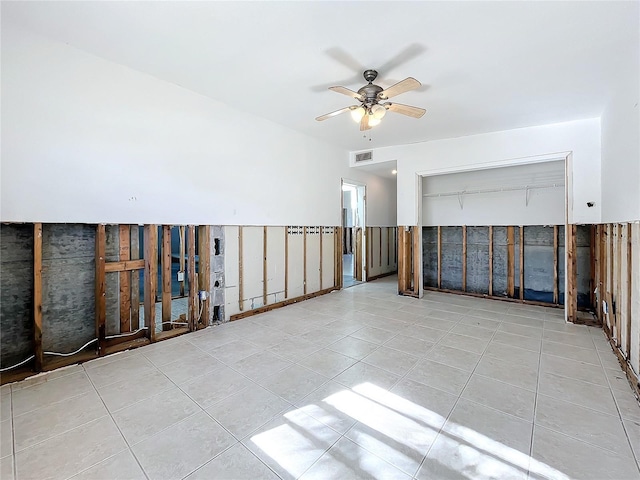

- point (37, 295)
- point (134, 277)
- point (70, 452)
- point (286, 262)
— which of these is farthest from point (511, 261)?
point (37, 295)

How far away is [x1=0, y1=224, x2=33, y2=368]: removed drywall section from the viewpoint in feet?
8.79

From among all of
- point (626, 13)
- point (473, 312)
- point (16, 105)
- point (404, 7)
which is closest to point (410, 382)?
point (473, 312)

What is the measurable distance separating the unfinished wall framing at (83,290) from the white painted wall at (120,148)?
25 centimetres

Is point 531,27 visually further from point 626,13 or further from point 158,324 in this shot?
point 158,324

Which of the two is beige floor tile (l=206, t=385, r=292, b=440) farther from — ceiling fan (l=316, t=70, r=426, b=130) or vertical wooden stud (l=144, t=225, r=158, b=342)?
ceiling fan (l=316, t=70, r=426, b=130)

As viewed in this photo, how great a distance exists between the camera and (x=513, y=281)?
561 centimetres

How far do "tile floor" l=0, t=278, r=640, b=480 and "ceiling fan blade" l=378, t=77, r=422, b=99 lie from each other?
9.18 ft

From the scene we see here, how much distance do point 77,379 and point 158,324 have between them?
1664 mm

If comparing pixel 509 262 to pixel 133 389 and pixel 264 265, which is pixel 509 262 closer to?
pixel 264 265

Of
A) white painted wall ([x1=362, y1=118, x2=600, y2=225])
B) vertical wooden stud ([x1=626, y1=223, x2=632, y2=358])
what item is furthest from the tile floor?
white painted wall ([x1=362, y1=118, x2=600, y2=225])

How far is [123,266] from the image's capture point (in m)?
3.43

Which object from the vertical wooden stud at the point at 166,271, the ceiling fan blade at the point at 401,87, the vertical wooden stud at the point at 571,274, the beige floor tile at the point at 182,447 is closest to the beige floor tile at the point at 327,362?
the beige floor tile at the point at 182,447

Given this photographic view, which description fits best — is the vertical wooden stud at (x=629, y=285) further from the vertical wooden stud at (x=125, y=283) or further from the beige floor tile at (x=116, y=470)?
the vertical wooden stud at (x=125, y=283)

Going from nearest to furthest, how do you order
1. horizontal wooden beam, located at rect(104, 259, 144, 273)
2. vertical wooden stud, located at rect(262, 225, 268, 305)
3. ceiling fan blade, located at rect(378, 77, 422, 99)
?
ceiling fan blade, located at rect(378, 77, 422, 99)
horizontal wooden beam, located at rect(104, 259, 144, 273)
vertical wooden stud, located at rect(262, 225, 268, 305)
